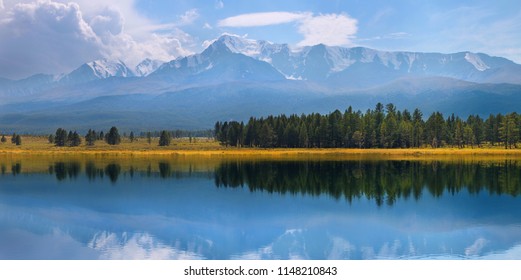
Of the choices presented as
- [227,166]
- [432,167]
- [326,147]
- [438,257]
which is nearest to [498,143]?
[326,147]

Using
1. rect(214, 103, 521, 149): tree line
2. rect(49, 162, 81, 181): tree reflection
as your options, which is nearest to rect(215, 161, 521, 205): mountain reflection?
rect(49, 162, 81, 181): tree reflection

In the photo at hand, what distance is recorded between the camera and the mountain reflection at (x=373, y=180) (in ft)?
177

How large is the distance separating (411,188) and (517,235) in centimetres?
2158

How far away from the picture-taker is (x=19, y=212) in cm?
4409

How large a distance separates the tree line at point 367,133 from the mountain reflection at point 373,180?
51.5m

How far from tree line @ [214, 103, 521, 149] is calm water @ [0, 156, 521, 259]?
6278 cm

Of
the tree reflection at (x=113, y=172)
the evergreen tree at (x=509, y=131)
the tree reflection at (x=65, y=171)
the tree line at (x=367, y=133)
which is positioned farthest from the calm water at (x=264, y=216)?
the tree line at (x=367, y=133)

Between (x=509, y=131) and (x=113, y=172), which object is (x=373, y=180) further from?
(x=509, y=131)

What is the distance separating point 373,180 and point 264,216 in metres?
24.8

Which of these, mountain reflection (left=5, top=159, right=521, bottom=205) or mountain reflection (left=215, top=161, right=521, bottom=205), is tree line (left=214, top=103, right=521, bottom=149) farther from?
mountain reflection (left=215, top=161, right=521, bottom=205)

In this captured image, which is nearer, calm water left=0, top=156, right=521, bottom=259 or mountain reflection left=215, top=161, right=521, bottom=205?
calm water left=0, top=156, right=521, bottom=259

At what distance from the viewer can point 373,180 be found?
62.9m

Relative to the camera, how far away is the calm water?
3191 centimetres

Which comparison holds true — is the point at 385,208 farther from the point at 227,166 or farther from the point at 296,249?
the point at 227,166
